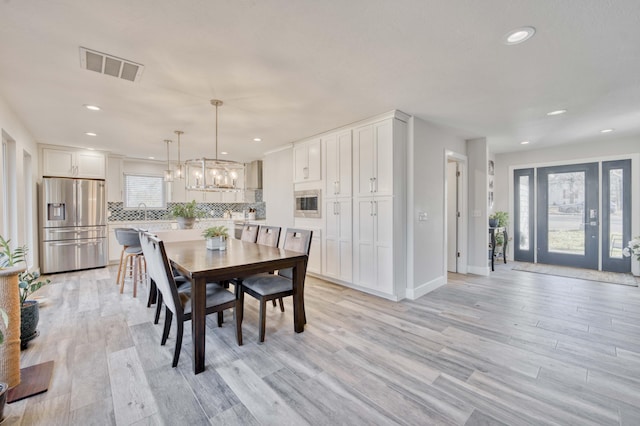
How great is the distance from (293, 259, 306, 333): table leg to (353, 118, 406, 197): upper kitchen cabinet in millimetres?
1569

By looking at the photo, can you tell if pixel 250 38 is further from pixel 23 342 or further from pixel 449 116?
pixel 23 342

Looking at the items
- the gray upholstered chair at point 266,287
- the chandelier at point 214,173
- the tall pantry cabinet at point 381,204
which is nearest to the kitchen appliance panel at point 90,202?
the chandelier at point 214,173

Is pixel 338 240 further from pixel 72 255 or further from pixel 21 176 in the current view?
pixel 72 255

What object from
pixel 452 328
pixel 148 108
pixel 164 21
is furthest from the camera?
pixel 148 108

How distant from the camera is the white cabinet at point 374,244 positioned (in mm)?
3566

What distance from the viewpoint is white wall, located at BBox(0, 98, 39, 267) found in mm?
3133

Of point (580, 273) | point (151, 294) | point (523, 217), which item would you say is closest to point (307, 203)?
point (151, 294)

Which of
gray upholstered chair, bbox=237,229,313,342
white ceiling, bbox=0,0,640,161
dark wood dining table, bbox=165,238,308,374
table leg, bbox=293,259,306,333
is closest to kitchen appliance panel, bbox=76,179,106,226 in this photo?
white ceiling, bbox=0,0,640,161

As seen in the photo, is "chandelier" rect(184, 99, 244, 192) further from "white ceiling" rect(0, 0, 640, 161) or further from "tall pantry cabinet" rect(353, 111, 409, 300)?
"tall pantry cabinet" rect(353, 111, 409, 300)

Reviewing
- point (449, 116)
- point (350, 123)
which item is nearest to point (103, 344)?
point (350, 123)

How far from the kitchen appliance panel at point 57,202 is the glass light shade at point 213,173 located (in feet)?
10.6

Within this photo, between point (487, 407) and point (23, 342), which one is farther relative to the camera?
point (23, 342)

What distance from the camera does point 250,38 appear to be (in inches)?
75.7

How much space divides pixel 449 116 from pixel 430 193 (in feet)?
3.44
